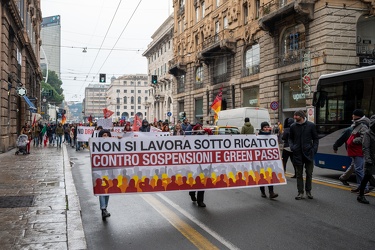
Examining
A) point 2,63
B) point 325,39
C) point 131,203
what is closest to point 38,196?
point 131,203

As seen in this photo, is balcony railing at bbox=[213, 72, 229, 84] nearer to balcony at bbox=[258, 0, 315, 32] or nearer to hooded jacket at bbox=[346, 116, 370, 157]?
balcony at bbox=[258, 0, 315, 32]

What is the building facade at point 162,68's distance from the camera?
193 ft

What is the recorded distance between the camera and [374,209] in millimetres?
7066

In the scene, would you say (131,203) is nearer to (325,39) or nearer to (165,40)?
(325,39)

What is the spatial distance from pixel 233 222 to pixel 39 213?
3.30m

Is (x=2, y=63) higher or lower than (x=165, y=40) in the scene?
lower

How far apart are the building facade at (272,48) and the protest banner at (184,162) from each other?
1727 cm

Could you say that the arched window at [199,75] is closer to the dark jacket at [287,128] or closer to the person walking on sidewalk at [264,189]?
the dark jacket at [287,128]

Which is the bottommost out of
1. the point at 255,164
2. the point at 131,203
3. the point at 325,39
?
the point at 131,203

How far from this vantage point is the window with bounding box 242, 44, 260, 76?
3172cm

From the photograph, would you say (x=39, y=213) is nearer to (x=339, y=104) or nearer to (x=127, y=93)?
(x=339, y=104)

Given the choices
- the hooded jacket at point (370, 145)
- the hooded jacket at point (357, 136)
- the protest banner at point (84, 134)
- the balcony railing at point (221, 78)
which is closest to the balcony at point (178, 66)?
the balcony railing at point (221, 78)

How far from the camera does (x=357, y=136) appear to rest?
8.46 metres

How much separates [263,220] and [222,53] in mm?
32633
